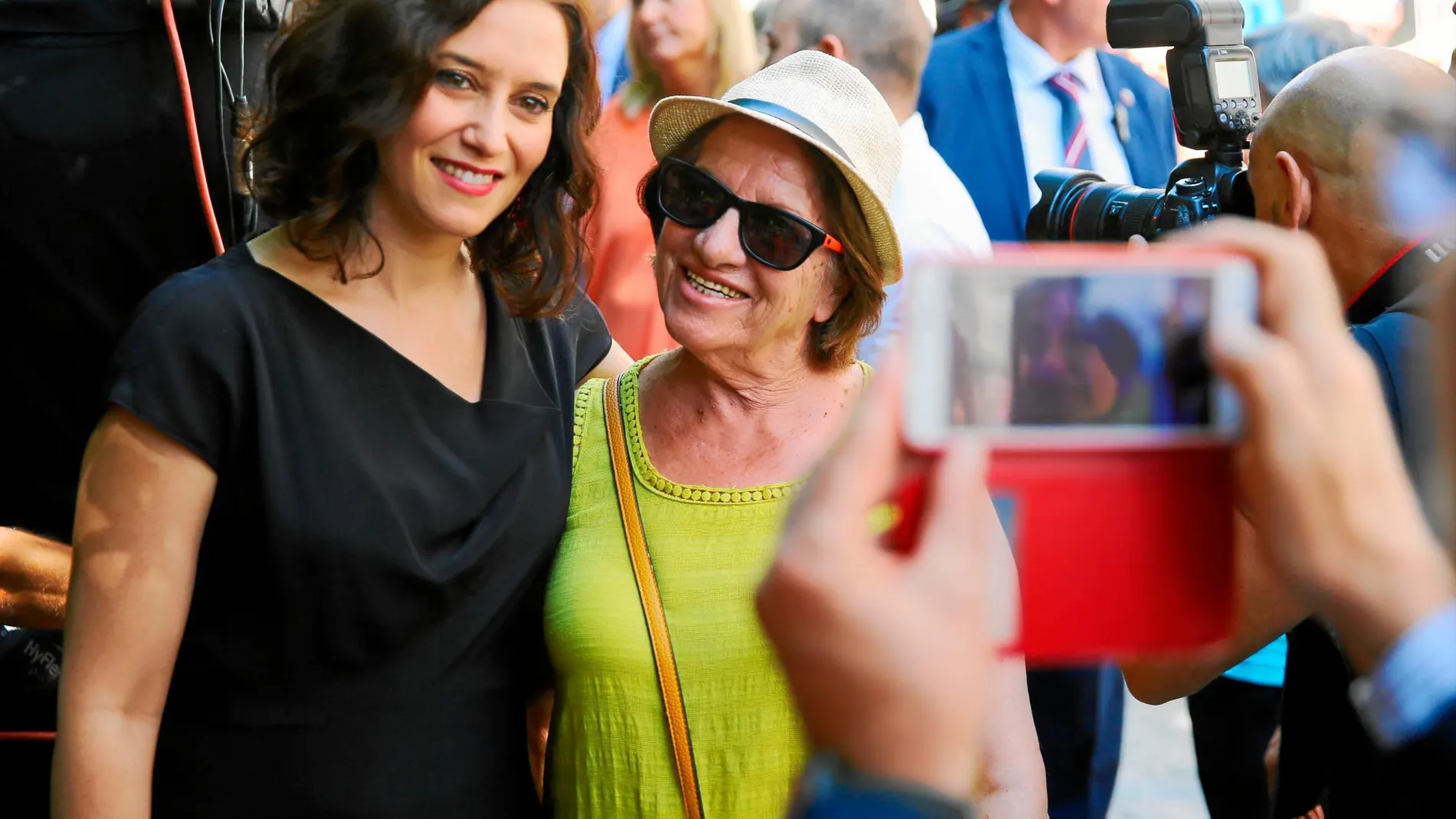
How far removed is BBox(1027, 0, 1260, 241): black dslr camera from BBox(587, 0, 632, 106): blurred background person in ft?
4.29

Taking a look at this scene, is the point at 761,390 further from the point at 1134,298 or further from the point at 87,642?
the point at 1134,298

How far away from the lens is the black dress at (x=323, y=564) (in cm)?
167

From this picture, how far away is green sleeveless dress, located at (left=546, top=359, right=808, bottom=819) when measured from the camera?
1808mm

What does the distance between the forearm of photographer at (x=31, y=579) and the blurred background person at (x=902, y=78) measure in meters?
1.61

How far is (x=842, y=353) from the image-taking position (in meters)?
2.14

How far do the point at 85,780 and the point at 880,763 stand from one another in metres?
1.33

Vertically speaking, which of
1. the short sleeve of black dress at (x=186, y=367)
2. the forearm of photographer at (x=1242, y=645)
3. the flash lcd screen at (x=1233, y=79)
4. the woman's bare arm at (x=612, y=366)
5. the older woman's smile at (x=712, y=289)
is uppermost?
the flash lcd screen at (x=1233, y=79)

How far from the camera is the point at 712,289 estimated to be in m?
2.03

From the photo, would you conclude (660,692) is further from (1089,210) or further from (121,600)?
(1089,210)

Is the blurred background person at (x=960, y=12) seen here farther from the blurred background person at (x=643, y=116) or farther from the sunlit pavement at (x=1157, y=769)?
the sunlit pavement at (x=1157, y=769)

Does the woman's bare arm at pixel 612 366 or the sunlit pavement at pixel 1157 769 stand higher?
the woman's bare arm at pixel 612 366

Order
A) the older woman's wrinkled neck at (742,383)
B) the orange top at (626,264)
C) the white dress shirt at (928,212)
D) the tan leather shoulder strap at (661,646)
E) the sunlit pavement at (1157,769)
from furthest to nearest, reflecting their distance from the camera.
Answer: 1. the sunlit pavement at (1157,769)
2. the orange top at (626,264)
3. the white dress shirt at (928,212)
4. the older woman's wrinkled neck at (742,383)
5. the tan leather shoulder strap at (661,646)

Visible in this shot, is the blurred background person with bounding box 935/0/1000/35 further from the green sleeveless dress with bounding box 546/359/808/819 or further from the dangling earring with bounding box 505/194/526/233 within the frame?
the green sleeveless dress with bounding box 546/359/808/819

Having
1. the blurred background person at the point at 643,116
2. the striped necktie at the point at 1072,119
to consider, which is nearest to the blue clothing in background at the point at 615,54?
the blurred background person at the point at 643,116
